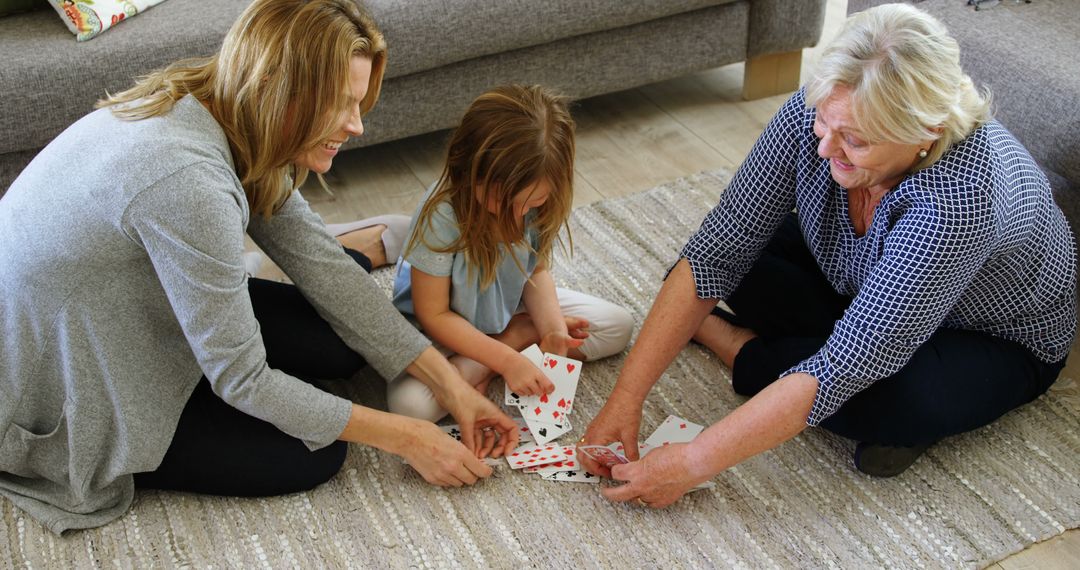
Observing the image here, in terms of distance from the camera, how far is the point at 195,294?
148cm

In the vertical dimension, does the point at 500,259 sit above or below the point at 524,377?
above

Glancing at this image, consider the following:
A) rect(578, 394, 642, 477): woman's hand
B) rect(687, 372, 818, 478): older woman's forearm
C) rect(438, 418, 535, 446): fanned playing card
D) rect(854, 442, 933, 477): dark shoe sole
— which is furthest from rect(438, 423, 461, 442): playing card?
rect(854, 442, 933, 477): dark shoe sole

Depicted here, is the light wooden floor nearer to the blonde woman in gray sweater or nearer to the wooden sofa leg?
the wooden sofa leg

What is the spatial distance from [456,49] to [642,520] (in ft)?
4.34

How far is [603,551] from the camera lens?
1727 millimetres

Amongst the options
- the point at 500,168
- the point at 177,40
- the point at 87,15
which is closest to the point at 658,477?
the point at 500,168

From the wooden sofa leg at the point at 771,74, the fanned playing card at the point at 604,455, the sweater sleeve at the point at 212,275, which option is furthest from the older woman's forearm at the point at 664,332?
the wooden sofa leg at the point at 771,74

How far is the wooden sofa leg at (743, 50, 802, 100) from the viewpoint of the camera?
312 cm

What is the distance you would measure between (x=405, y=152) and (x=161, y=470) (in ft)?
4.52

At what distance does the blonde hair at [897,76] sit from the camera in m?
1.44

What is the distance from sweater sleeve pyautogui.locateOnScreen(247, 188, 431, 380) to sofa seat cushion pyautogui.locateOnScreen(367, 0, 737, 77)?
2.62 feet

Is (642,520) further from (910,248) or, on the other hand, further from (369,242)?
(369,242)

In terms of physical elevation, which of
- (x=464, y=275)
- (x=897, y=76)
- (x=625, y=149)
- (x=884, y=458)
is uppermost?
(x=897, y=76)

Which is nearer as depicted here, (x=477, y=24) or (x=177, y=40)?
(x=177, y=40)
